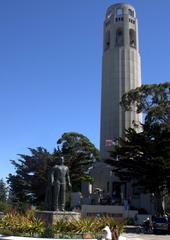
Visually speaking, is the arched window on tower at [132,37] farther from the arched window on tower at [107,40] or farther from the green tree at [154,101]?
the green tree at [154,101]

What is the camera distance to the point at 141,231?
108 ft

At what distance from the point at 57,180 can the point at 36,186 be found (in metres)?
33.5

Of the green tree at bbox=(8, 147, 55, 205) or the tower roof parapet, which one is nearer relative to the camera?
the green tree at bbox=(8, 147, 55, 205)

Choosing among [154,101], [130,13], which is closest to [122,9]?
[130,13]

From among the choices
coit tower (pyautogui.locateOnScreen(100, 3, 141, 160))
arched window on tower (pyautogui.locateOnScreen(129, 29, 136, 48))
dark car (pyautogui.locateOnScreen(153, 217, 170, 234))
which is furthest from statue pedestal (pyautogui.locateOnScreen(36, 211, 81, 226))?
arched window on tower (pyautogui.locateOnScreen(129, 29, 136, 48))

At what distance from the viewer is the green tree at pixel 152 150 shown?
4309 cm

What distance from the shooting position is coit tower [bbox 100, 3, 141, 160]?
251ft

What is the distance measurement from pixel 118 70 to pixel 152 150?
36348 mm

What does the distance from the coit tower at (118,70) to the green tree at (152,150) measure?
26.1 meters

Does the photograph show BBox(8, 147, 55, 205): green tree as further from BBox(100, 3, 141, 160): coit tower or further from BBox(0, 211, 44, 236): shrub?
BBox(0, 211, 44, 236): shrub

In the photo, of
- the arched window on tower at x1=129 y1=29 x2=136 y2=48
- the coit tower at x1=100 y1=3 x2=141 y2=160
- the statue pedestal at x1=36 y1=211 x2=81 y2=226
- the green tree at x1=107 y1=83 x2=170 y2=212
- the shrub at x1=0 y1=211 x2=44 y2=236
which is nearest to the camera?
the shrub at x1=0 y1=211 x2=44 y2=236

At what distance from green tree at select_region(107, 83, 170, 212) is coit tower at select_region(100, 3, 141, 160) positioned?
26131 millimetres

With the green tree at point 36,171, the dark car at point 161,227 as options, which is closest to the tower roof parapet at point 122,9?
the green tree at point 36,171

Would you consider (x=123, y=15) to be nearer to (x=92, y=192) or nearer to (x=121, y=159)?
(x=92, y=192)
